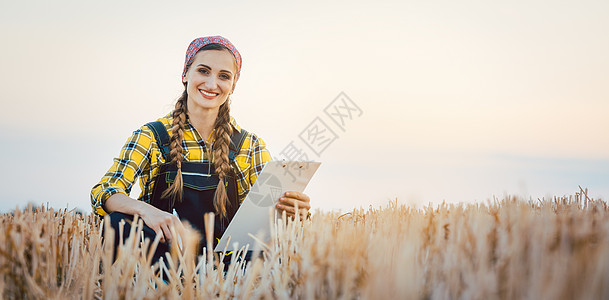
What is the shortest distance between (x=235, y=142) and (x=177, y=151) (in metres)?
0.54

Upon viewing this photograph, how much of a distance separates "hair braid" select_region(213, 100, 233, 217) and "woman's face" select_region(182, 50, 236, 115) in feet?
0.61

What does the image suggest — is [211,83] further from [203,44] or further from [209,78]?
[203,44]

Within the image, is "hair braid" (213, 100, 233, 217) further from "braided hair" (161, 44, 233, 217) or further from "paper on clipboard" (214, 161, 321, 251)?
"paper on clipboard" (214, 161, 321, 251)

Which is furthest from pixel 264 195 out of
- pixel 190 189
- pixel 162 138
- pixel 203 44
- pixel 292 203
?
pixel 203 44

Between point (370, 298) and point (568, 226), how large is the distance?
77 cm

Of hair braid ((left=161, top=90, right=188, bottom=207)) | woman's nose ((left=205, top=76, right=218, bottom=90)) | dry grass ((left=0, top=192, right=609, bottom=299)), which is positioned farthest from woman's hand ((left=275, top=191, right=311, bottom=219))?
woman's nose ((left=205, top=76, right=218, bottom=90))

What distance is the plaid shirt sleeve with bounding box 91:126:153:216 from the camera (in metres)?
3.05

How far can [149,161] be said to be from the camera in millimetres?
3490

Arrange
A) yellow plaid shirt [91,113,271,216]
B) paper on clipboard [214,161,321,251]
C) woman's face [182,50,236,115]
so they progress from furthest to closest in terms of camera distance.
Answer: woman's face [182,50,236,115] → yellow plaid shirt [91,113,271,216] → paper on clipboard [214,161,321,251]

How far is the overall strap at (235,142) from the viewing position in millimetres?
3746

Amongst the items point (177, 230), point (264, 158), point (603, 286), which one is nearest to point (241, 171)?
point (264, 158)

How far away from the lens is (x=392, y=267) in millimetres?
1622

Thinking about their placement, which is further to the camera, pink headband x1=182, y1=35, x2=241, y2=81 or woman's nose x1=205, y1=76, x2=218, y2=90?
pink headband x1=182, y1=35, x2=241, y2=81

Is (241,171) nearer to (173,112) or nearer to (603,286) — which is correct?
(173,112)
